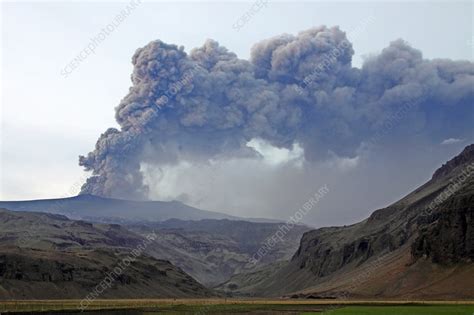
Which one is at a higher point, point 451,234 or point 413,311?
point 451,234

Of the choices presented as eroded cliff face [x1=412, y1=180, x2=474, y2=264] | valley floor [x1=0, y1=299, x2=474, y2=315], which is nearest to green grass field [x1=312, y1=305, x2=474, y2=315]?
valley floor [x1=0, y1=299, x2=474, y2=315]

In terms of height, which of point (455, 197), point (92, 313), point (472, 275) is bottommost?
point (472, 275)

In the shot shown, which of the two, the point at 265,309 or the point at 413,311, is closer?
the point at 413,311

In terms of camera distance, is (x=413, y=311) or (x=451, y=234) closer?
(x=413, y=311)

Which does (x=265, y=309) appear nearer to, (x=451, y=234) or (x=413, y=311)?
(x=413, y=311)

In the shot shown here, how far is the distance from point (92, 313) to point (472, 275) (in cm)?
9643

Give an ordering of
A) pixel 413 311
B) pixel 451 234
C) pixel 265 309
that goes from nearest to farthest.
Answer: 1. pixel 413 311
2. pixel 265 309
3. pixel 451 234

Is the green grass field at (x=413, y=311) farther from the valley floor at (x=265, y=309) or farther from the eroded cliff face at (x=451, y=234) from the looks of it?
the eroded cliff face at (x=451, y=234)

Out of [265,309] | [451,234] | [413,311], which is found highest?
[451,234]

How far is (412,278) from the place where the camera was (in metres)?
154

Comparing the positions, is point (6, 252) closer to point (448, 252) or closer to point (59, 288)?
point (59, 288)

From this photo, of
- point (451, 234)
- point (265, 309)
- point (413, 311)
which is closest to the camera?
point (413, 311)

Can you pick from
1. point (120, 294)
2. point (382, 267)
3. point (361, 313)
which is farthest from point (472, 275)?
point (120, 294)

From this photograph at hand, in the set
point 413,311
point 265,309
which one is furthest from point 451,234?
point 413,311
